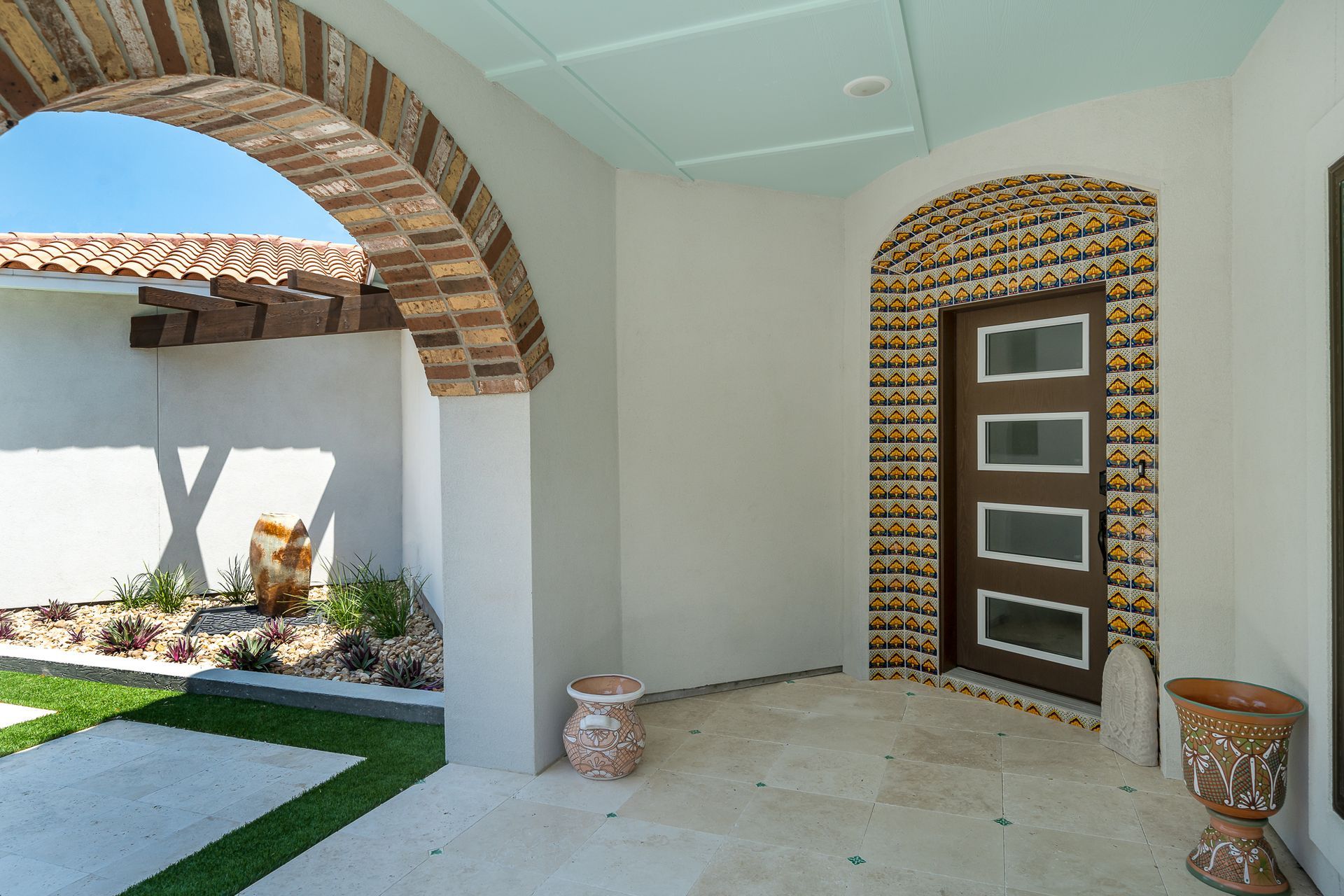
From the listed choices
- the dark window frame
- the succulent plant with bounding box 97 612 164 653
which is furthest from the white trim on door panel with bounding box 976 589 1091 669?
the succulent plant with bounding box 97 612 164 653

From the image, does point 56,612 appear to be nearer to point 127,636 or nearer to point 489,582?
point 127,636

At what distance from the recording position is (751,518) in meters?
4.98

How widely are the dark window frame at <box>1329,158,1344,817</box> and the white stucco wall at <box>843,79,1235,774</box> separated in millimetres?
1020

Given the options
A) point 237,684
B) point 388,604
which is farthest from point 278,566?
point 237,684

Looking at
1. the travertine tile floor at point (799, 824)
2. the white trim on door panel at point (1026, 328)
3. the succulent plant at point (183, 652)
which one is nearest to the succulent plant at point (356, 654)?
the succulent plant at point (183, 652)

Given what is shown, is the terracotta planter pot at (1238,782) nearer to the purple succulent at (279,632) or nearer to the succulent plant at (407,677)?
the succulent plant at (407,677)

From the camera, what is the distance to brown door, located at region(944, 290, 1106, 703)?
4.41 metres

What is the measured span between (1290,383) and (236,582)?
7929 millimetres

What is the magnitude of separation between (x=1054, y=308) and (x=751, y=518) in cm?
217

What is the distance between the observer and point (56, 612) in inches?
267

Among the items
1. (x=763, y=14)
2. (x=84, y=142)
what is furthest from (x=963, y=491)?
(x=84, y=142)

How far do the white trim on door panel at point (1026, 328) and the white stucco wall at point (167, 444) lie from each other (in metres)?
5.88

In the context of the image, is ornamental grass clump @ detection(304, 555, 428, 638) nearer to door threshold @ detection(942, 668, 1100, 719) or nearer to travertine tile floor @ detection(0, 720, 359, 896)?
travertine tile floor @ detection(0, 720, 359, 896)

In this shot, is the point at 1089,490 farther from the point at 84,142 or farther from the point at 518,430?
the point at 84,142
